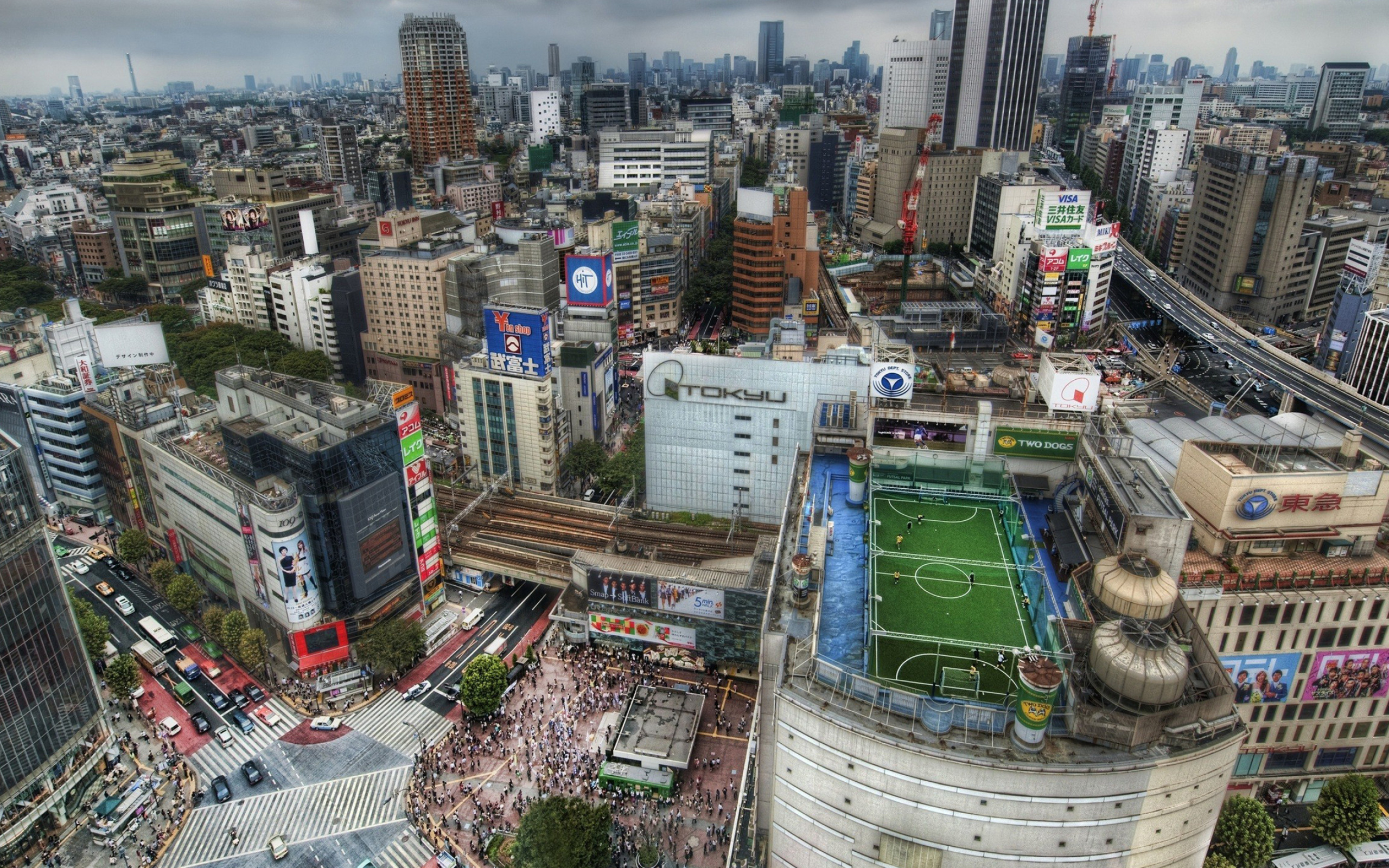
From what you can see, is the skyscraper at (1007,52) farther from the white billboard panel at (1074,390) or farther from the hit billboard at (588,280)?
the white billboard panel at (1074,390)

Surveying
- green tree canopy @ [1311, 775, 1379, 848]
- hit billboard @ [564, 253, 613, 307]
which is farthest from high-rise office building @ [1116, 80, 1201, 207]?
green tree canopy @ [1311, 775, 1379, 848]

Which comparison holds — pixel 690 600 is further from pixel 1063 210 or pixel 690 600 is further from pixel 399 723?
pixel 1063 210

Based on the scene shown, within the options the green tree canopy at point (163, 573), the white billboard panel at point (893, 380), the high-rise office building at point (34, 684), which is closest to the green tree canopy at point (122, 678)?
the high-rise office building at point (34, 684)

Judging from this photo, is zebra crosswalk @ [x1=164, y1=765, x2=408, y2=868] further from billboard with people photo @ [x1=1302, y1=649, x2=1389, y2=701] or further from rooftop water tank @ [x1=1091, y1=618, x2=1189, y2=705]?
billboard with people photo @ [x1=1302, y1=649, x2=1389, y2=701]

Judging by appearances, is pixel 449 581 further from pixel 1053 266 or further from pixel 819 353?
pixel 1053 266

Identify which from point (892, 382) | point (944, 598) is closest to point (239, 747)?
point (944, 598)

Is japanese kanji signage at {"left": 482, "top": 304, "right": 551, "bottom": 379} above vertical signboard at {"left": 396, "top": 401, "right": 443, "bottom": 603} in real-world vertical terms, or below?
above
